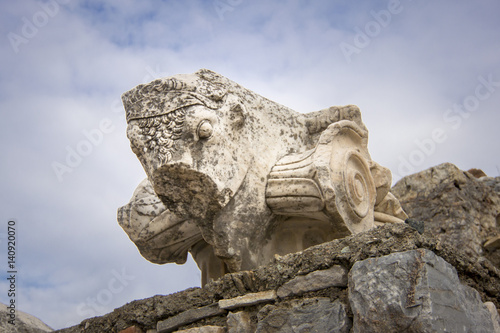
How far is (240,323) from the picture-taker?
286 cm

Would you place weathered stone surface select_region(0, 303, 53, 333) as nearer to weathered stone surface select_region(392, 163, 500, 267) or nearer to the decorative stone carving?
the decorative stone carving

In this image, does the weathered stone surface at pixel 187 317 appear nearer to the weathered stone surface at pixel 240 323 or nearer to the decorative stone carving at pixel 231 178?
the weathered stone surface at pixel 240 323

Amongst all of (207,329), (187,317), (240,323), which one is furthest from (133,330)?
(240,323)

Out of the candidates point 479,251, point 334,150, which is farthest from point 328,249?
point 479,251

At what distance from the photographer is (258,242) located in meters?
3.49

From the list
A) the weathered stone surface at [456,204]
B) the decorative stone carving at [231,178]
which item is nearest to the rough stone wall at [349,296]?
the decorative stone carving at [231,178]

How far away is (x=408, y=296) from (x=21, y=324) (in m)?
3.23

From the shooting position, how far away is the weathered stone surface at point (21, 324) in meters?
4.40

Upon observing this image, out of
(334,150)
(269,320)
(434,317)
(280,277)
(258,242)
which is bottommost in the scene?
(434,317)

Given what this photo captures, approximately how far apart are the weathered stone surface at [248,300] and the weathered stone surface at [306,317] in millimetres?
61

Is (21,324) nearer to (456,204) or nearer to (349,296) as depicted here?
(349,296)

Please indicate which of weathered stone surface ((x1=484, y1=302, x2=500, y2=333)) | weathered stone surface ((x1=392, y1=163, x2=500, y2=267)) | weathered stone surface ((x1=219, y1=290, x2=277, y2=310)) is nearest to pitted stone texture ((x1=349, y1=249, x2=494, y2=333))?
weathered stone surface ((x1=484, y1=302, x2=500, y2=333))

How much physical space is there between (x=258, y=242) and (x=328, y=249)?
2.53ft

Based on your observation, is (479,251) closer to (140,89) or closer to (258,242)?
(258,242)
